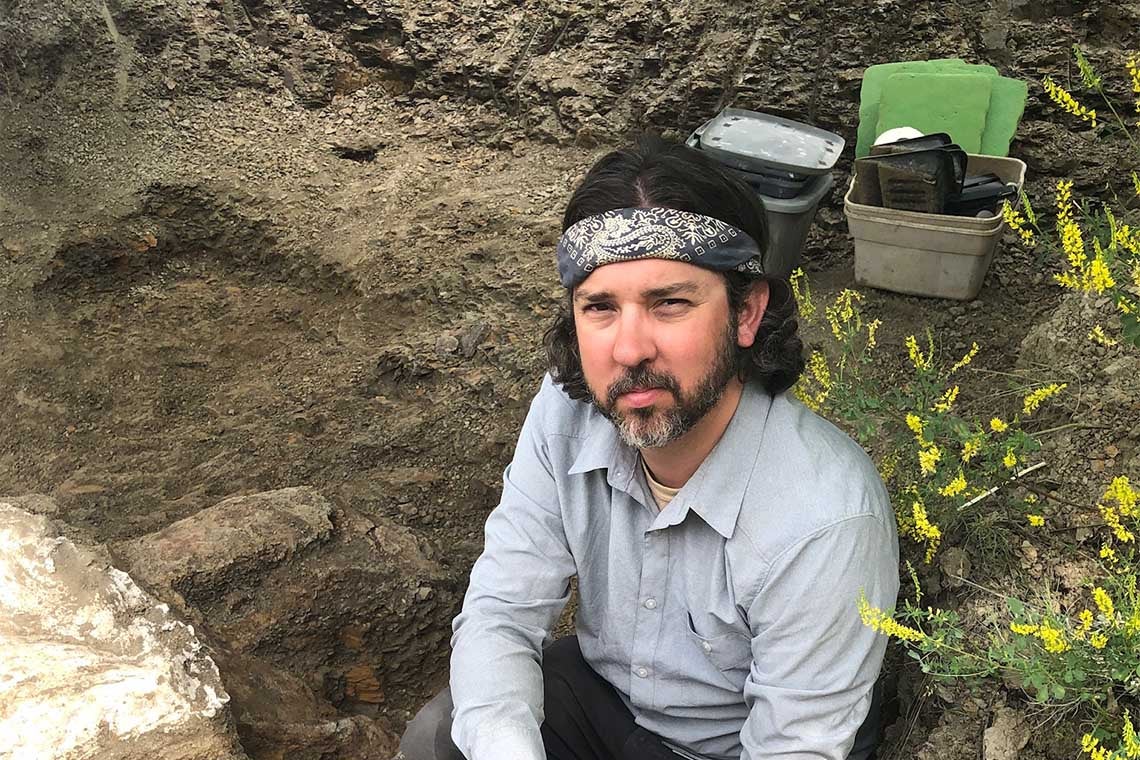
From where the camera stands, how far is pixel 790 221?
4.05 metres

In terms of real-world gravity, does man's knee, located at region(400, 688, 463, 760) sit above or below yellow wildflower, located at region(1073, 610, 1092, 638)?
below

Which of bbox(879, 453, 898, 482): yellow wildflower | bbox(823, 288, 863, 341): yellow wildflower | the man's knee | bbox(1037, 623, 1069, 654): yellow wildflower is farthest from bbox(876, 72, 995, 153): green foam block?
the man's knee

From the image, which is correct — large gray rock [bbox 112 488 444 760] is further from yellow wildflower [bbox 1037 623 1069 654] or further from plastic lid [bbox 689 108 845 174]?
plastic lid [bbox 689 108 845 174]

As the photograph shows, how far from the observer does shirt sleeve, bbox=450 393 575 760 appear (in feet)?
6.39

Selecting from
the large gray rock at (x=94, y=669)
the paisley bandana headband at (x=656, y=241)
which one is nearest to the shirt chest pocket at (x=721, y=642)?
the paisley bandana headband at (x=656, y=241)

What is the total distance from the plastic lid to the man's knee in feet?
8.45

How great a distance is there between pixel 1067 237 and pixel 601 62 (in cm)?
414

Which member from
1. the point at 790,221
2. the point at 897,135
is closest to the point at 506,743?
the point at 790,221

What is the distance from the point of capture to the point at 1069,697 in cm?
179

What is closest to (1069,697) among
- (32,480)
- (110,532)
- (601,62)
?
(110,532)

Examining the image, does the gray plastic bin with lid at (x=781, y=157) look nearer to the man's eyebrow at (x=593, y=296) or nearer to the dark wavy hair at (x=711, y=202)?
the dark wavy hair at (x=711, y=202)

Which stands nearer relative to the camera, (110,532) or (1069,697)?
(1069,697)

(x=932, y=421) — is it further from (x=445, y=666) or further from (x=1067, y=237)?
(x=445, y=666)

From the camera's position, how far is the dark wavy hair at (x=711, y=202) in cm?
189
